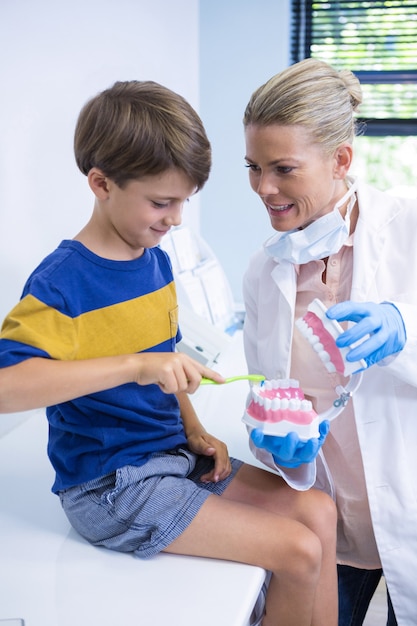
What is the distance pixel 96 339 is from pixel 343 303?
19.7 inches

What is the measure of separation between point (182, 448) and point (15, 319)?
1.68 feet

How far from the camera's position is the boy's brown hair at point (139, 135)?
1.39 meters

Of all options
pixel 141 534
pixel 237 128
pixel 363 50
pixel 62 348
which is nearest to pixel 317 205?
pixel 62 348

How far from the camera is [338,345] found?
1496 millimetres

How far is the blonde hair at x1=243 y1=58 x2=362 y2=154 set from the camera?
1.63 m

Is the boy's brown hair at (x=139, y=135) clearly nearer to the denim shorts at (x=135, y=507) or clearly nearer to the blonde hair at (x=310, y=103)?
the blonde hair at (x=310, y=103)

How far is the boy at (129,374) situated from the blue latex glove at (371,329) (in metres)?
0.29

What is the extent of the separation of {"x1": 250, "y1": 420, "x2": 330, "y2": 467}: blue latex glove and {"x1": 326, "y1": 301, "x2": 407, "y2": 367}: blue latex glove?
172 millimetres

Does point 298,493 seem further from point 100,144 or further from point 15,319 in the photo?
point 100,144

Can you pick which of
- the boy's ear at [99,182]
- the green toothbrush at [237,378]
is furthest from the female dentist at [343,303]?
the boy's ear at [99,182]

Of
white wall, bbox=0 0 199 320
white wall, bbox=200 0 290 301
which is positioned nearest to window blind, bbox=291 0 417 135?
white wall, bbox=200 0 290 301

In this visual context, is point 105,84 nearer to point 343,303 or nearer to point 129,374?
point 343,303

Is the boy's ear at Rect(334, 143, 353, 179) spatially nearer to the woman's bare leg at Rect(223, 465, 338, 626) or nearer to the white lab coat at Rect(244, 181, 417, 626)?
the white lab coat at Rect(244, 181, 417, 626)

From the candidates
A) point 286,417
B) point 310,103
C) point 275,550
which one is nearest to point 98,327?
point 286,417
